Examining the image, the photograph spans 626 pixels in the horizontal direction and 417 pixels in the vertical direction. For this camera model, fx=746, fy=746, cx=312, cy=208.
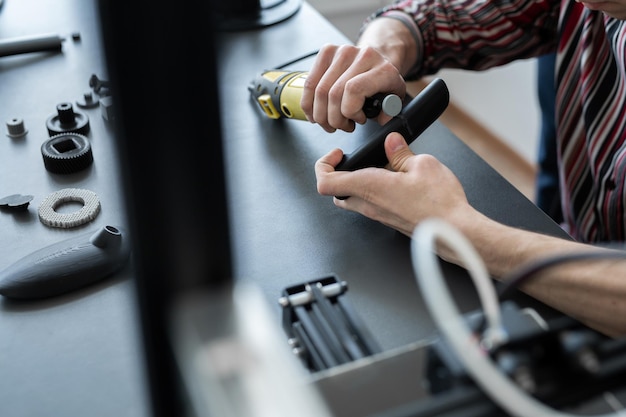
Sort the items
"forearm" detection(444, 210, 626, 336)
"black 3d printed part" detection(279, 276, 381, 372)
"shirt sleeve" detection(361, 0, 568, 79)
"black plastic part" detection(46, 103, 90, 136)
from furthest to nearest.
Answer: "shirt sleeve" detection(361, 0, 568, 79) → "black plastic part" detection(46, 103, 90, 136) → "forearm" detection(444, 210, 626, 336) → "black 3d printed part" detection(279, 276, 381, 372)

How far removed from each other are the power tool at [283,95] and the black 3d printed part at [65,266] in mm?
313

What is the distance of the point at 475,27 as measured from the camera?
124 centimetres

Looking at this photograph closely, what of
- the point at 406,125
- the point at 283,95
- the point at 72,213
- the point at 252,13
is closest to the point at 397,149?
the point at 406,125

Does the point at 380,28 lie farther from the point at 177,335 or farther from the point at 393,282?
the point at 177,335

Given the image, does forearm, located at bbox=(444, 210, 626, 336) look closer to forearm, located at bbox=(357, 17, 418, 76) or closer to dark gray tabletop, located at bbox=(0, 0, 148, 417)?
dark gray tabletop, located at bbox=(0, 0, 148, 417)

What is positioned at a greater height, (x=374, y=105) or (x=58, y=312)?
(x=374, y=105)

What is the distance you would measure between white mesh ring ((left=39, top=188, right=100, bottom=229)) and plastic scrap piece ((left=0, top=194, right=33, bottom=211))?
0.06ft

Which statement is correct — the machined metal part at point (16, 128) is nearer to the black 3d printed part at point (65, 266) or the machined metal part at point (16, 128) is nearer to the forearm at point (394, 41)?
the black 3d printed part at point (65, 266)

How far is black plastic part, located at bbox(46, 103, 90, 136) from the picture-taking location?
0.97m

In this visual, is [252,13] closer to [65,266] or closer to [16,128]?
[16,128]

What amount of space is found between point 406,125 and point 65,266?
0.40 metres

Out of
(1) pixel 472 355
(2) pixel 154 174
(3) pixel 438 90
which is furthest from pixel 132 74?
(3) pixel 438 90

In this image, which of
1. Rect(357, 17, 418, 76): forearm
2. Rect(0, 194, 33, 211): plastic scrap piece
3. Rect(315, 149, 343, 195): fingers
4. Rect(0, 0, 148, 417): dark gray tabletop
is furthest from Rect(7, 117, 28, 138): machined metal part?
Rect(357, 17, 418, 76): forearm

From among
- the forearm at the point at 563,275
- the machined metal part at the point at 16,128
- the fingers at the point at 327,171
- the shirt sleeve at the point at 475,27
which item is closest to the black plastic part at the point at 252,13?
the shirt sleeve at the point at 475,27
